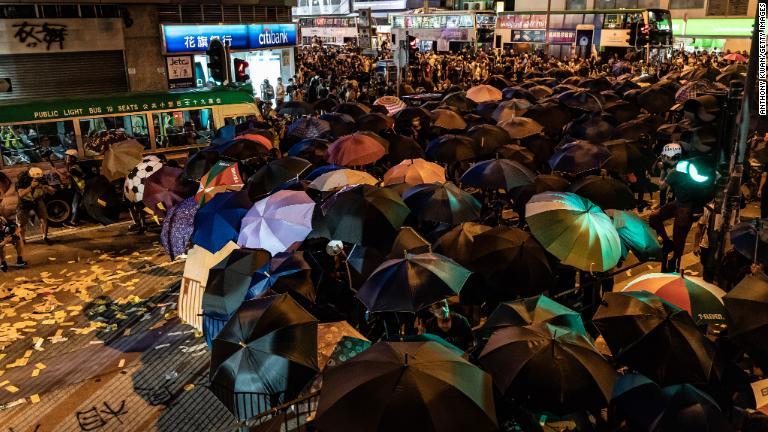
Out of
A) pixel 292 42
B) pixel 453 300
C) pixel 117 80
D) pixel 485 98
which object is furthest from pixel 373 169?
pixel 292 42

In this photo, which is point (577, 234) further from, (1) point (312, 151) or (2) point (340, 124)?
(2) point (340, 124)

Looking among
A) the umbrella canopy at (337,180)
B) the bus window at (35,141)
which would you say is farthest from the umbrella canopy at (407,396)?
the bus window at (35,141)

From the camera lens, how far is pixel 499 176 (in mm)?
9734

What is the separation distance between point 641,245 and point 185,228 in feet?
21.0

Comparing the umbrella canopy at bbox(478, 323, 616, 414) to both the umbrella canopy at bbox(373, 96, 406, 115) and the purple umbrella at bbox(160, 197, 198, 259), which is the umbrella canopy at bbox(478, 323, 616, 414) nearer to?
the purple umbrella at bbox(160, 197, 198, 259)

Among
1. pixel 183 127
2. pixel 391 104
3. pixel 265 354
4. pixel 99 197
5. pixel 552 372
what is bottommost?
pixel 99 197

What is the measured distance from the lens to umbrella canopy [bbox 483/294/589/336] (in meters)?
5.79

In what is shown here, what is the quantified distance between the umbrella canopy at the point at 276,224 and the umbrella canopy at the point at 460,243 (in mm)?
1814

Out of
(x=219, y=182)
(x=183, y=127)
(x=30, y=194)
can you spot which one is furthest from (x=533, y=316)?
(x=183, y=127)

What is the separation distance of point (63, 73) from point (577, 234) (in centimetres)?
1961

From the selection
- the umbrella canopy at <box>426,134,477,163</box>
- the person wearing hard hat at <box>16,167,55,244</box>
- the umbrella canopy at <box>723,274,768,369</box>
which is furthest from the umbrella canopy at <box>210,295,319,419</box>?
the person wearing hard hat at <box>16,167,55,244</box>

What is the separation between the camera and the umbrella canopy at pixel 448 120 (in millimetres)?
14352

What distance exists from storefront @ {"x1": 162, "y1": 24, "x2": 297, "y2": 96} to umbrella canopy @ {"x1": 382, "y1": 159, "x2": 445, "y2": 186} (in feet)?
38.8

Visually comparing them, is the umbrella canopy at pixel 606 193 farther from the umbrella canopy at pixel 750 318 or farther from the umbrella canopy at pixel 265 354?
the umbrella canopy at pixel 265 354
